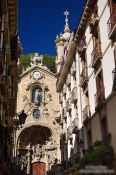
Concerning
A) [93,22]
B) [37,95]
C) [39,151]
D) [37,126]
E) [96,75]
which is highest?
[37,95]

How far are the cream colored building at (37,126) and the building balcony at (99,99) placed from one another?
74.7 feet

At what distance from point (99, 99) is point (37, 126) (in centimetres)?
2565

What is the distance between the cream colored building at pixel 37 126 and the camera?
141 ft

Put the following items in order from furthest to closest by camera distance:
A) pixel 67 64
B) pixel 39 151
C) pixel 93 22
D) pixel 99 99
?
1. pixel 39 151
2. pixel 67 64
3. pixel 93 22
4. pixel 99 99

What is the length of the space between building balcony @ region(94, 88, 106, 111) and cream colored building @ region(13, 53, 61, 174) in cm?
2277

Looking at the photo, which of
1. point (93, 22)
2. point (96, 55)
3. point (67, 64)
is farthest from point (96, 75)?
point (67, 64)

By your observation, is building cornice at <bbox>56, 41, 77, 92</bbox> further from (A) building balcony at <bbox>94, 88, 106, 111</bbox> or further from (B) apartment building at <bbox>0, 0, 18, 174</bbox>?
Result: (A) building balcony at <bbox>94, 88, 106, 111</bbox>

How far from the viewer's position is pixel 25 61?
66.4 meters

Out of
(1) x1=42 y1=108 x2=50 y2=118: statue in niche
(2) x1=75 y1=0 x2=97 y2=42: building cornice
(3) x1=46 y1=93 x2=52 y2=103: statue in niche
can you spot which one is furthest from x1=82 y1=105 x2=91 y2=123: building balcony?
(3) x1=46 y1=93 x2=52 y2=103: statue in niche

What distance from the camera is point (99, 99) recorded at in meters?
19.2

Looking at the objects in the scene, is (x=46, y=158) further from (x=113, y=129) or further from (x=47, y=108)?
(x=113, y=129)

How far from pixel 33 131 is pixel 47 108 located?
3653 mm

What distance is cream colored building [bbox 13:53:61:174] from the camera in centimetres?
4288

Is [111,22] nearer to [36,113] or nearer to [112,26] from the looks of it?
[112,26]
